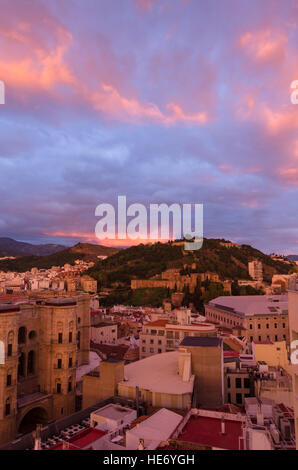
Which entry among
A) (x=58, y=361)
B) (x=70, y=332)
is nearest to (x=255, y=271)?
(x=70, y=332)

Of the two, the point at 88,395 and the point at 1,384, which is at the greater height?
the point at 1,384

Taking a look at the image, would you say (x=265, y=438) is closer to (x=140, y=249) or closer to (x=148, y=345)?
(x=148, y=345)

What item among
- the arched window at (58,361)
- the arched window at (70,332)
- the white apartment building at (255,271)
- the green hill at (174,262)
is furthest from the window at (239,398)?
the white apartment building at (255,271)

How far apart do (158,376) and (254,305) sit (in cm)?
3209

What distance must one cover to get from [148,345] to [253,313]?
1991 centimetres

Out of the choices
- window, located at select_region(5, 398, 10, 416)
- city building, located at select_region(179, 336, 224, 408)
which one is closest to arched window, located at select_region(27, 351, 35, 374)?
window, located at select_region(5, 398, 10, 416)

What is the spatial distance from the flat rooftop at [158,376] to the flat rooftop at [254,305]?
26108 millimetres

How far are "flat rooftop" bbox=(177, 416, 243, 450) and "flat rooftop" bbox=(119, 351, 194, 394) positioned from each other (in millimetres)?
2811

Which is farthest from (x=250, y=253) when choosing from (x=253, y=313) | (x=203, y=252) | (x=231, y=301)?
(x=253, y=313)

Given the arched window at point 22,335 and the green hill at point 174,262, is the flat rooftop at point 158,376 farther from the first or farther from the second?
the green hill at point 174,262

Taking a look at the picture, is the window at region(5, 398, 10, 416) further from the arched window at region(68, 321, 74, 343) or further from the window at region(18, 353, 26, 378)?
the arched window at region(68, 321, 74, 343)

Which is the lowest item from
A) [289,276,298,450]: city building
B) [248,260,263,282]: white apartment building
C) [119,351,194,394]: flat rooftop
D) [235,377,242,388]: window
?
[235,377,242,388]: window

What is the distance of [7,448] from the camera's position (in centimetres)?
1161

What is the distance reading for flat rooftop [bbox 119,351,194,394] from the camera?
16.2m
